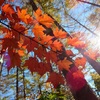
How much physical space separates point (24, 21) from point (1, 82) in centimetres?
1306

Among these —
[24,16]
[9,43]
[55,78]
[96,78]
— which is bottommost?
[55,78]

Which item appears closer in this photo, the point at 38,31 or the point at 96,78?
the point at 38,31

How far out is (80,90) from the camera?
1944mm

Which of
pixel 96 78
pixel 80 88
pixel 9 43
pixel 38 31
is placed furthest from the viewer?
pixel 96 78

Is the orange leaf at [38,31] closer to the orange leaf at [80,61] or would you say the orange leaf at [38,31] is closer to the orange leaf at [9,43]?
the orange leaf at [9,43]

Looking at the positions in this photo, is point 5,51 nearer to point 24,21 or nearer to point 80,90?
point 24,21

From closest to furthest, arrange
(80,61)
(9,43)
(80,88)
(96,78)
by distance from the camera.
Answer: (9,43)
(80,61)
(80,88)
(96,78)

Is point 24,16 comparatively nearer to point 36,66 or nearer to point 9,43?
point 9,43

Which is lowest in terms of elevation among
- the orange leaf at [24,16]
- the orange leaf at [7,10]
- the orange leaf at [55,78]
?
the orange leaf at [55,78]

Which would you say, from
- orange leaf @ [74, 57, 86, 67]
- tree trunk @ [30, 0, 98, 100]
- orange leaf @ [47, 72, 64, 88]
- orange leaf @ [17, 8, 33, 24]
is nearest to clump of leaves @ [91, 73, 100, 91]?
tree trunk @ [30, 0, 98, 100]

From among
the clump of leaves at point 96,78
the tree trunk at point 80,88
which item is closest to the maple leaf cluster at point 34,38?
the tree trunk at point 80,88

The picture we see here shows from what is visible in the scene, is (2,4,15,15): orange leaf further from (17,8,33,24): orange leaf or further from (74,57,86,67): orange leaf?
(74,57,86,67): orange leaf

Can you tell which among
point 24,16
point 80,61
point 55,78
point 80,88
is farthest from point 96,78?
point 24,16

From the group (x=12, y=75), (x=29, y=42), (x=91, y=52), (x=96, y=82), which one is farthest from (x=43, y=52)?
(x=96, y=82)
